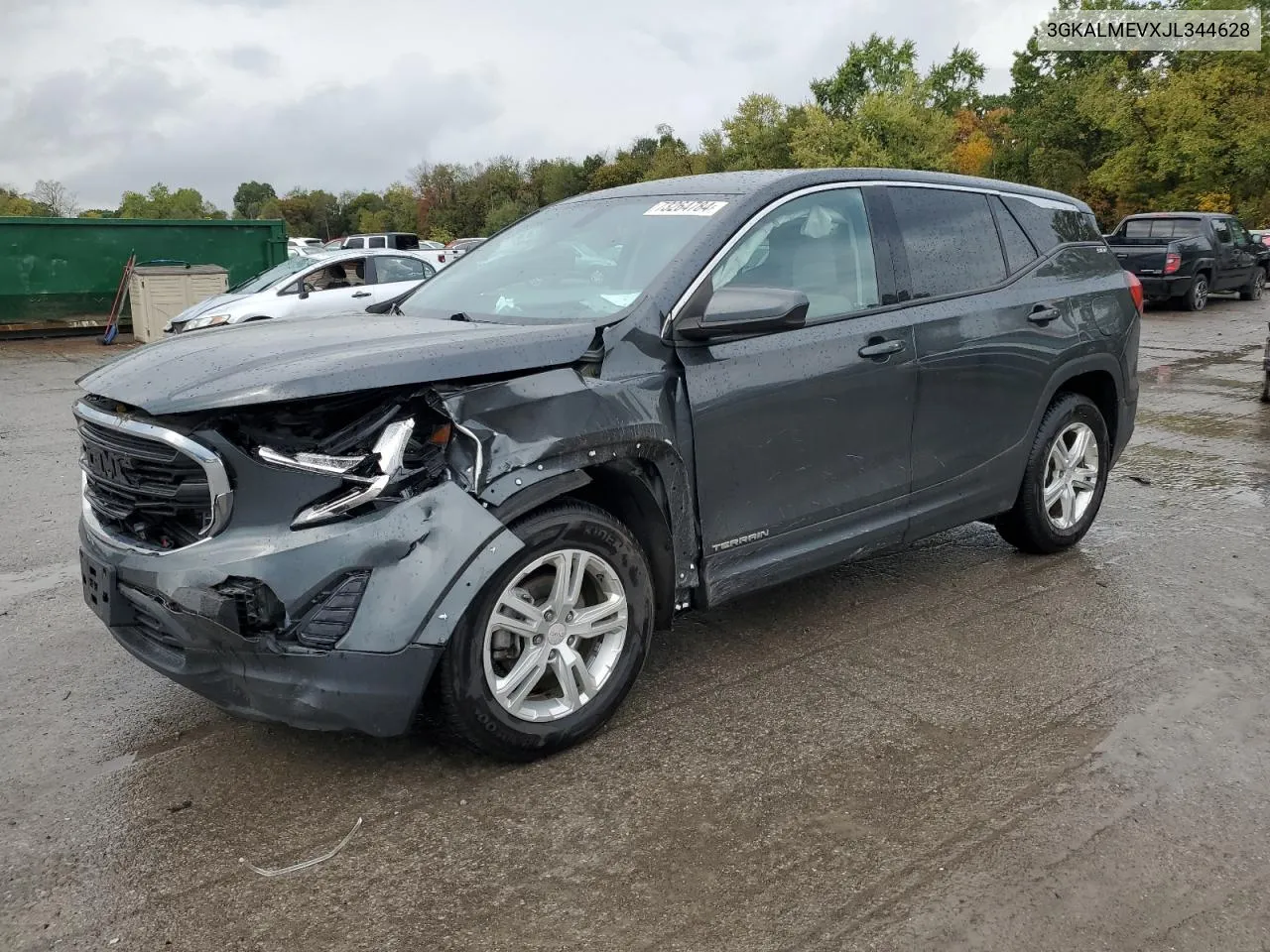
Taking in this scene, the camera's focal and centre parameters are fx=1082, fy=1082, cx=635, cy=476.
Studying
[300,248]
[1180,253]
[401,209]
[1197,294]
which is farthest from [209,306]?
[401,209]

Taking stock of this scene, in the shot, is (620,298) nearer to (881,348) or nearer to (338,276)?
(881,348)

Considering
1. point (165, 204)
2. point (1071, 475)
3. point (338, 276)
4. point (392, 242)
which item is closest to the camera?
point (1071, 475)

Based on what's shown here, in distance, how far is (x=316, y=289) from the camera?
1401 cm

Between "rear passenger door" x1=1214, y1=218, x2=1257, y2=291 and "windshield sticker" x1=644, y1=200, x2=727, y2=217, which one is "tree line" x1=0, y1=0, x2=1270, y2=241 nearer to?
"rear passenger door" x1=1214, y1=218, x2=1257, y2=291

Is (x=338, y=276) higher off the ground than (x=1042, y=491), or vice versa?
(x=338, y=276)

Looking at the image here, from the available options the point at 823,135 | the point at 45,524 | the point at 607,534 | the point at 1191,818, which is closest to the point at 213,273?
the point at 45,524

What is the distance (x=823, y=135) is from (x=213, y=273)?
46.1 m

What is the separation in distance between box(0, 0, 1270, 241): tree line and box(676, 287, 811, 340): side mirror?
24.5 meters

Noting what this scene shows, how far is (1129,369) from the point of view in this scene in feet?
18.2

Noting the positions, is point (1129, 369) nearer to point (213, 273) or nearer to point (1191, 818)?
point (1191, 818)

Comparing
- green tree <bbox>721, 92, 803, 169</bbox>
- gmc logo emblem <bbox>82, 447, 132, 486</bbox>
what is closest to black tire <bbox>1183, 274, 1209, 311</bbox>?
gmc logo emblem <bbox>82, 447, 132, 486</bbox>

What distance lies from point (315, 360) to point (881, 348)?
2159 mm

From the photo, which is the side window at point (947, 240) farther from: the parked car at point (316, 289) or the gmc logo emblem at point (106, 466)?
the parked car at point (316, 289)

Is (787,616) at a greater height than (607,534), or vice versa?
(607,534)
